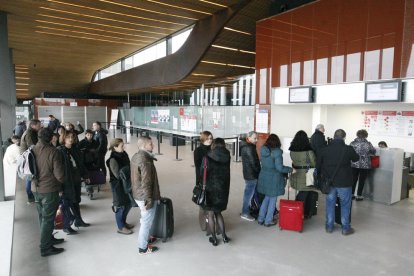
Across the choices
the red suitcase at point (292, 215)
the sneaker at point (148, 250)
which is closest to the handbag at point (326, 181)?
the red suitcase at point (292, 215)

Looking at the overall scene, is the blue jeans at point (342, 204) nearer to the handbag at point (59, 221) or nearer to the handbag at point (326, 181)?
the handbag at point (326, 181)

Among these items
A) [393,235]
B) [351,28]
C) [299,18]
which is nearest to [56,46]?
[299,18]

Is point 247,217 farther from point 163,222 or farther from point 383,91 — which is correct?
point 383,91

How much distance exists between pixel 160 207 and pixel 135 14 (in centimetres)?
771

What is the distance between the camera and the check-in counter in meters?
5.61

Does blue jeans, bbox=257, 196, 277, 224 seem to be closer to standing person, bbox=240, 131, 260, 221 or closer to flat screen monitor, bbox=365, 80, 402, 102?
standing person, bbox=240, 131, 260, 221

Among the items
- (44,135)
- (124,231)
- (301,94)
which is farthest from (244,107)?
(44,135)

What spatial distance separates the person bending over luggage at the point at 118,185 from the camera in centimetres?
403

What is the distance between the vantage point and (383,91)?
218 inches

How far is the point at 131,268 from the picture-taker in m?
3.34

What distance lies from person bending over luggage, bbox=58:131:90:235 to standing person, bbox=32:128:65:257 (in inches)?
15.8

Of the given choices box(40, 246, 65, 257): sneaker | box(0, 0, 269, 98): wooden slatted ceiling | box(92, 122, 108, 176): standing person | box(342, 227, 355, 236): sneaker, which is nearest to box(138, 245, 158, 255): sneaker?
box(40, 246, 65, 257): sneaker

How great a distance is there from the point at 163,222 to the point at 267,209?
1664 mm

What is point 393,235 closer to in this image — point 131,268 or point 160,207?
point 160,207
